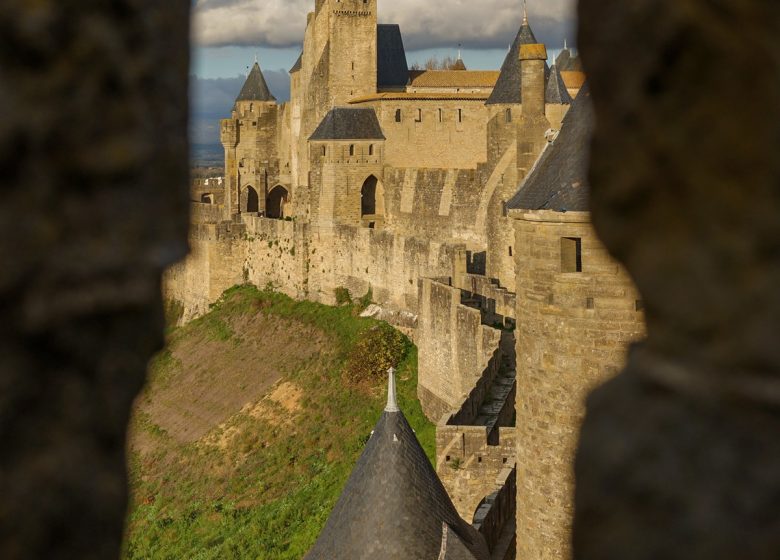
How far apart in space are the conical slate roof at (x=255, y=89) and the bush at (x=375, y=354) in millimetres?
24512

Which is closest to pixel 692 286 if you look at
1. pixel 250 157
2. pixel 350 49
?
pixel 350 49

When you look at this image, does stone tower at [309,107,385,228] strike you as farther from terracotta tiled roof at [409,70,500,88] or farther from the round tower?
the round tower

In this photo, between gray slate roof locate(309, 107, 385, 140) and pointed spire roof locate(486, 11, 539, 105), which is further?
gray slate roof locate(309, 107, 385, 140)

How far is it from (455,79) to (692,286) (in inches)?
1699

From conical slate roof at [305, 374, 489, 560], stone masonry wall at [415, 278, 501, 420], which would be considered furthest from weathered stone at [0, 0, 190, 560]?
stone masonry wall at [415, 278, 501, 420]

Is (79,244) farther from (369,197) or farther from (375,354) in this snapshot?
(369,197)

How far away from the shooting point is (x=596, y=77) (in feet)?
6.17

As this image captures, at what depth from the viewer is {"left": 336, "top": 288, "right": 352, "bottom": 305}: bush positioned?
110 ft

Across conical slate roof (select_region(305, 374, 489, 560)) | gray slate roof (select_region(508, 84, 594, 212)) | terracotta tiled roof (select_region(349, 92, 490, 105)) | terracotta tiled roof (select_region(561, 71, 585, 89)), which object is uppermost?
terracotta tiled roof (select_region(561, 71, 585, 89))

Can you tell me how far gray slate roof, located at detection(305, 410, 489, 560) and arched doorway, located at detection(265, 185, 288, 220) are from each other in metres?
38.3

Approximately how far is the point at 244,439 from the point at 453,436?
12.1 meters

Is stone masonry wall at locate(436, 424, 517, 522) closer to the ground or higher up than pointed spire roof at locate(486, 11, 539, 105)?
closer to the ground

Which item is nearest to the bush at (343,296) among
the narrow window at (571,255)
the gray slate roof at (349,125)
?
the gray slate roof at (349,125)

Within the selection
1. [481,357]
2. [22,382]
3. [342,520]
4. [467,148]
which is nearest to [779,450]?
[22,382]
